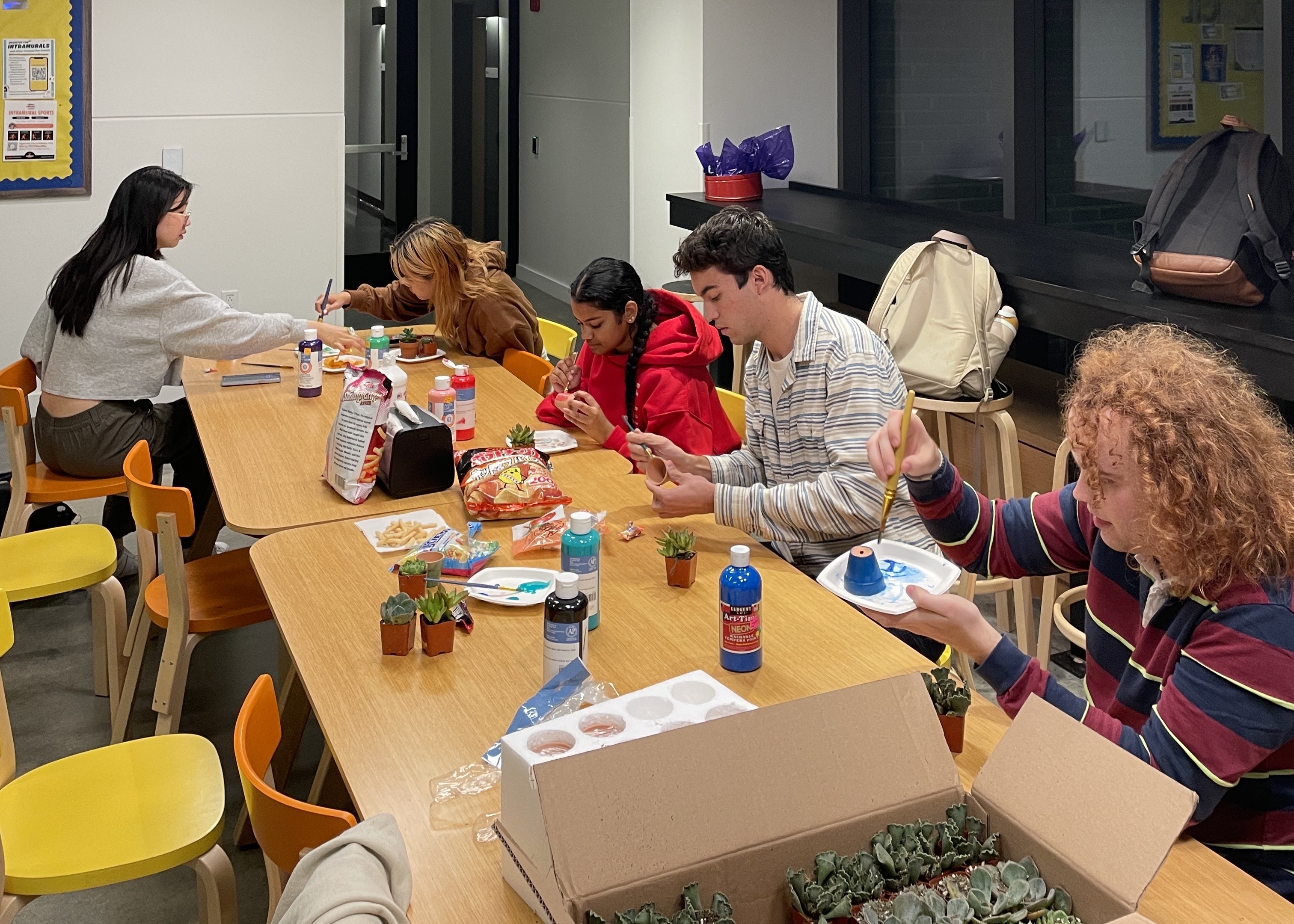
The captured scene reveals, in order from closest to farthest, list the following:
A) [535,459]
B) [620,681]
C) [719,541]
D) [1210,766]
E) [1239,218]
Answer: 1. [1210,766]
2. [620,681]
3. [719,541]
4. [535,459]
5. [1239,218]

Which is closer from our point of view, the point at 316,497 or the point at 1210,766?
the point at 1210,766

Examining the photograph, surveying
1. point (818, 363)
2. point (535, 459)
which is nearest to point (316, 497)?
point (535, 459)

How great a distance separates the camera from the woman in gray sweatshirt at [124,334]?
370 cm

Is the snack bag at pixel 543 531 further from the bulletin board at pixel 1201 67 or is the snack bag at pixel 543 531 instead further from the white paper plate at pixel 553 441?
the bulletin board at pixel 1201 67

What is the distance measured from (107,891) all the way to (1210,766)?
2.19 m

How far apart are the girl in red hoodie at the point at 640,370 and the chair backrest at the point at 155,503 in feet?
3.12

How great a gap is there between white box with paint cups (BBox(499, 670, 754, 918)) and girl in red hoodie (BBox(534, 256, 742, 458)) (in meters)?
1.35

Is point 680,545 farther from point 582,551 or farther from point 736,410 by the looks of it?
point 736,410

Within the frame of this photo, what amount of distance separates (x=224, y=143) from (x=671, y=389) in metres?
3.38

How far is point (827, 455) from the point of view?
102 inches

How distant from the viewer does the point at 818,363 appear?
8.27 ft

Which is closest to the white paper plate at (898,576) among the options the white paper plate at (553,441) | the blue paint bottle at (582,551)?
the blue paint bottle at (582,551)

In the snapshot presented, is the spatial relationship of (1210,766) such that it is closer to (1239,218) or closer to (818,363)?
(818,363)

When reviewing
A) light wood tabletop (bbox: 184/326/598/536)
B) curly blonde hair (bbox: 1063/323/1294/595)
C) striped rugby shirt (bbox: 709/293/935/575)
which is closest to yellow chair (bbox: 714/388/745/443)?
light wood tabletop (bbox: 184/326/598/536)
